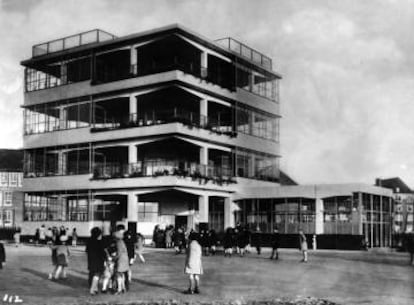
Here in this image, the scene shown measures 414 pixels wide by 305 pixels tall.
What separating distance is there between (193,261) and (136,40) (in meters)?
32.3

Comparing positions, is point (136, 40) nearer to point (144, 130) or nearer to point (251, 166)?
point (144, 130)

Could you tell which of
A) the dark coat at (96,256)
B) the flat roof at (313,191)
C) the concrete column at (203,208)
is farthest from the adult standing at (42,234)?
the dark coat at (96,256)

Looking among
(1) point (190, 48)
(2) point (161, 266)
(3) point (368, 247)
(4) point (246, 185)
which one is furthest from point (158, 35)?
(2) point (161, 266)

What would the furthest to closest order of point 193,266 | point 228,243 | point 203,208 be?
1. point 203,208
2. point 228,243
3. point 193,266

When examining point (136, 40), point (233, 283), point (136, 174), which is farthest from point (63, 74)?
point (233, 283)

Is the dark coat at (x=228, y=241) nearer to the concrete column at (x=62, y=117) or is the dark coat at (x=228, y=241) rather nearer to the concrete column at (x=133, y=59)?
the concrete column at (x=133, y=59)

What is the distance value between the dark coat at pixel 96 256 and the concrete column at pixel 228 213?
32.9m

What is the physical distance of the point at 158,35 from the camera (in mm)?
44500

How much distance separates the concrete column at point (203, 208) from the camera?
4525 centimetres

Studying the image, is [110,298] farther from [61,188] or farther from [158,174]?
[61,188]

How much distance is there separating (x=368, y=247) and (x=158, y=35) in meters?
21.3

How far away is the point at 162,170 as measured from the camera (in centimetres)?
4503

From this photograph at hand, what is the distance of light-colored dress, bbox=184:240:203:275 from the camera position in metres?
15.6

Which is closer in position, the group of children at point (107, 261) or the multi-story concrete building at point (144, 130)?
the group of children at point (107, 261)
